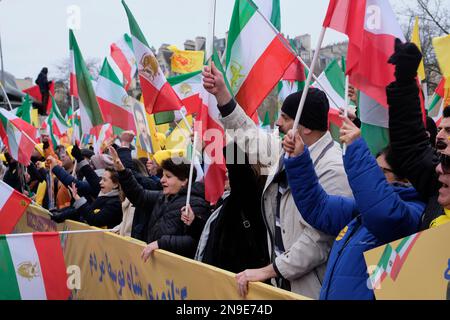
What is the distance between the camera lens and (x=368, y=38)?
127 inches

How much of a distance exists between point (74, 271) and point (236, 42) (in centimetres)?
307

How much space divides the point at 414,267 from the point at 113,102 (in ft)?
18.2

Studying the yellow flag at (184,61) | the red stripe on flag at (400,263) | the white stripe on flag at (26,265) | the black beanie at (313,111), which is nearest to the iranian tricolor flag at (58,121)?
the yellow flag at (184,61)

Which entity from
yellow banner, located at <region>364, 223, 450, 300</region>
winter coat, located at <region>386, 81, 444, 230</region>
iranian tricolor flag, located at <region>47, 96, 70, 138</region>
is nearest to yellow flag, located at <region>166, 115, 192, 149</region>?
winter coat, located at <region>386, 81, 444, 230</region>

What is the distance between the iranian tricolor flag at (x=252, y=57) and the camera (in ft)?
13.5

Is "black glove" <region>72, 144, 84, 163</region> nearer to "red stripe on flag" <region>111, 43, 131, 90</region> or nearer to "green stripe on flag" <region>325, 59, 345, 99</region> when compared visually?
"red stripe on flag" <region>111, 43, 131, 90</region>

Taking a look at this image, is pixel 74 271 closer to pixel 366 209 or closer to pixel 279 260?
pixel 279 260

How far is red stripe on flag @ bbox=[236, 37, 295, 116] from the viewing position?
13.4ft

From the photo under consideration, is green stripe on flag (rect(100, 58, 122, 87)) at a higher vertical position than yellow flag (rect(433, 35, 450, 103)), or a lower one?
lower

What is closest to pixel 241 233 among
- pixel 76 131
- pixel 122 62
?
pixel 122 62

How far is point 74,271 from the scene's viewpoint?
605 cm

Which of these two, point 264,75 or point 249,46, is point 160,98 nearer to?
point 249,46

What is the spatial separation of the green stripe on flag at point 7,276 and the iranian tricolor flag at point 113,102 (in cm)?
257

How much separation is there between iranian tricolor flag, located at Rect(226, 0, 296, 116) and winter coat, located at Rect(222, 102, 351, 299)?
0.35 m
